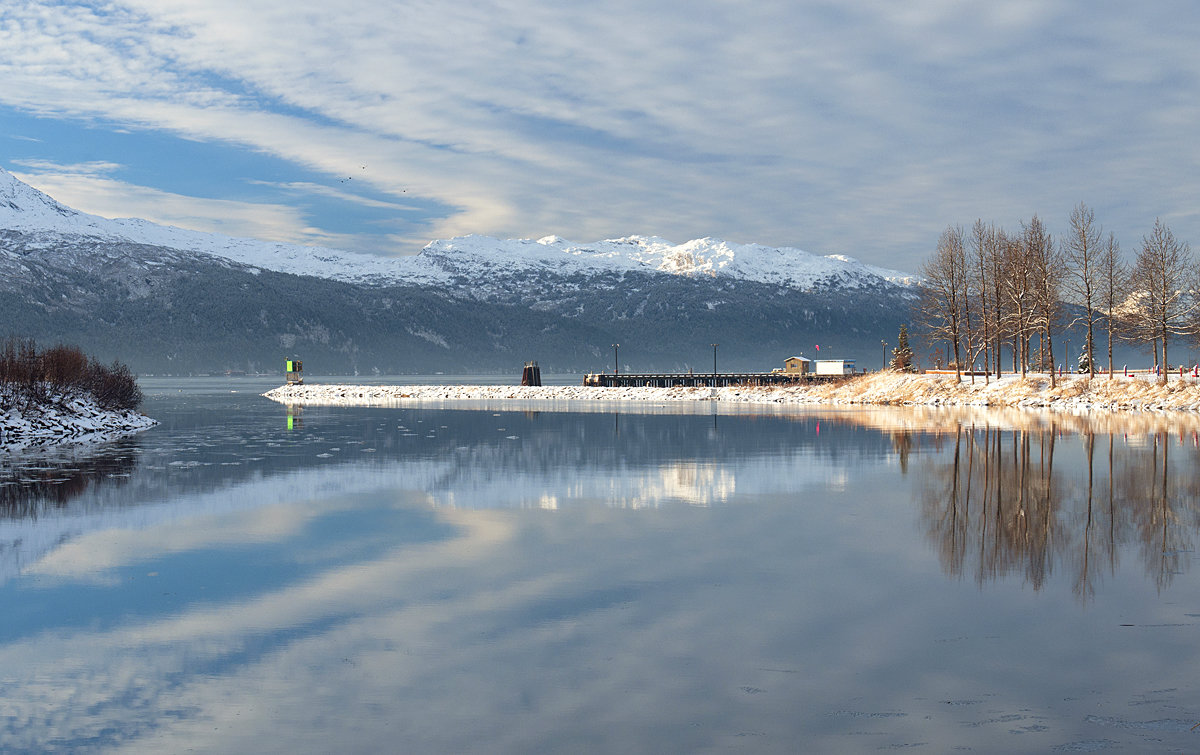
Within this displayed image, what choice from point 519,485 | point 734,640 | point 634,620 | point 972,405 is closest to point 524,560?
point 634,620

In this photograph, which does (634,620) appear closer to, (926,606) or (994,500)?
(926,606)

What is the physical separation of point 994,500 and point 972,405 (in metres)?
61.9

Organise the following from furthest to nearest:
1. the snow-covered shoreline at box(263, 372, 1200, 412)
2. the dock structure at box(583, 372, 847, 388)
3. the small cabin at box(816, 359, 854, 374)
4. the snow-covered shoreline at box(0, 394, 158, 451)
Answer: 1. the small cabin at box(816, 359, 854, 374)
2. the dock structure at box(583, 372, 847, 388)
3. the snow-covered shoreline at box(263, 372, 1200, 412)
4. the snow-covered shoreline at box(0, 394, 158, 451)

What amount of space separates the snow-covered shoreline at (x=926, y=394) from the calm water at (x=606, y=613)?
1921 inches

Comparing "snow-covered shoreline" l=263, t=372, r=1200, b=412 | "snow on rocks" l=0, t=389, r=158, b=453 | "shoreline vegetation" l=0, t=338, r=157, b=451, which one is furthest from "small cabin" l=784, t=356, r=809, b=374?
"snow on rocks" l=0, t=389, r=158, b=453

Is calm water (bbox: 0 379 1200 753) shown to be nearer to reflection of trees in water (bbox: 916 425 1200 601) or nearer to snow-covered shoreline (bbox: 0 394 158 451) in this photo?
reflection of trees in water (bbox: 916 425 1200 601)

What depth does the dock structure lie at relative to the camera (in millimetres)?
136288

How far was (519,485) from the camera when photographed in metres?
28.0

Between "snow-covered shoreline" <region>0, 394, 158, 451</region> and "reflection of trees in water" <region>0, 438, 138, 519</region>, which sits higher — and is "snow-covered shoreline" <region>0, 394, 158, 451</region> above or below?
above

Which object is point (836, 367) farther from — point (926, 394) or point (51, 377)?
point (51, 377)

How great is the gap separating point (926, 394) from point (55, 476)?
2998 inches

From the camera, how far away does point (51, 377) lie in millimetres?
50938

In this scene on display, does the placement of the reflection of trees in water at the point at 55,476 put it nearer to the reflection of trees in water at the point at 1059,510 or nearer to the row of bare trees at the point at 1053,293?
the reflection of trees in water at the point at 1059,510

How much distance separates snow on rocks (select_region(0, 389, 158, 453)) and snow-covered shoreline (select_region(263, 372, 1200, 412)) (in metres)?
44.6
